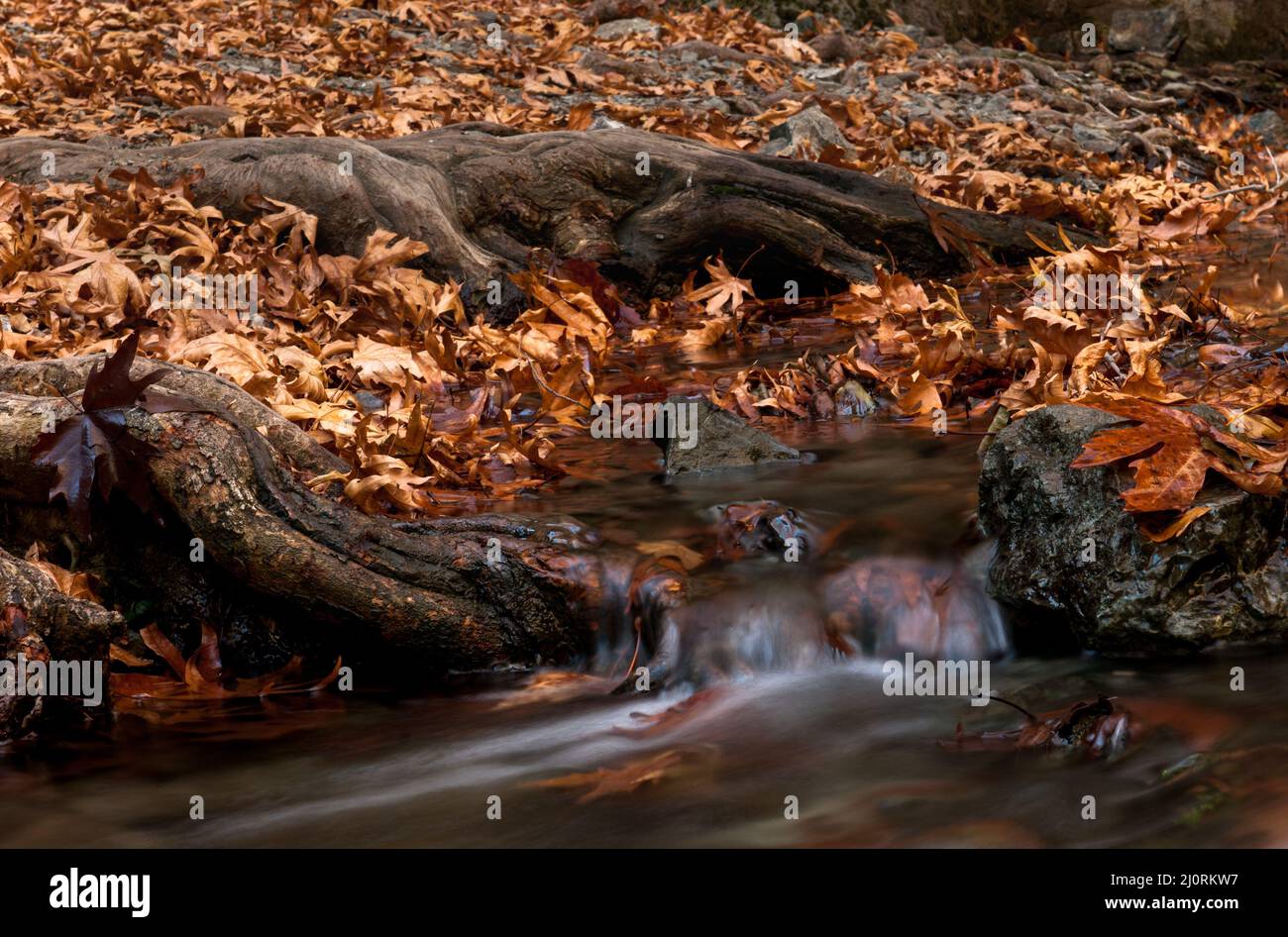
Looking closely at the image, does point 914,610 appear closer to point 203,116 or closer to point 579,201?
point 579,201

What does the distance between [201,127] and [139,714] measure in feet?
17.8

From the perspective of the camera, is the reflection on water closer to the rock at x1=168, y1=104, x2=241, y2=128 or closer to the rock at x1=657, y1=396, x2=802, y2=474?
the rock at x1=657, y1=396, x2=802, y2=474

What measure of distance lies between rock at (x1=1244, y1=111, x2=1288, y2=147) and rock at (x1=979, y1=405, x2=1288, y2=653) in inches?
342

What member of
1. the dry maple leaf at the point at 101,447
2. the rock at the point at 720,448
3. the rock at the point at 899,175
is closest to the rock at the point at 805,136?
the rock at the point at 899,175

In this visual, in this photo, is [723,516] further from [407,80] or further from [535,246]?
[407,80]

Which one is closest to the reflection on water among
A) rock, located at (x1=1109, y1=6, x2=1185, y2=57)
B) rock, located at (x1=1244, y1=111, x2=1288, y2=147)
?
rock, located at (x1=1244, y1=111, x2=1288, y2=147)

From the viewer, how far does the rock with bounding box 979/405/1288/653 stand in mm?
2260

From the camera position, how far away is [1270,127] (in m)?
10.0

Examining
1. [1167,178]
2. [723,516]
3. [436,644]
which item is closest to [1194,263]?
[1167,178]

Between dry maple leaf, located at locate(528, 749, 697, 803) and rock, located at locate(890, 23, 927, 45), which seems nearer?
dry maple leaf, located at locate(528, 749, 697, 803)

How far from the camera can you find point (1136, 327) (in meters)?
3.90

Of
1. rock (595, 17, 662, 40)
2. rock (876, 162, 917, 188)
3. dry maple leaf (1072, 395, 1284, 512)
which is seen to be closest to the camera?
dry maple leaf (1072, 395, 1284, 512)

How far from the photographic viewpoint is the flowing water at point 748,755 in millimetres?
1884
